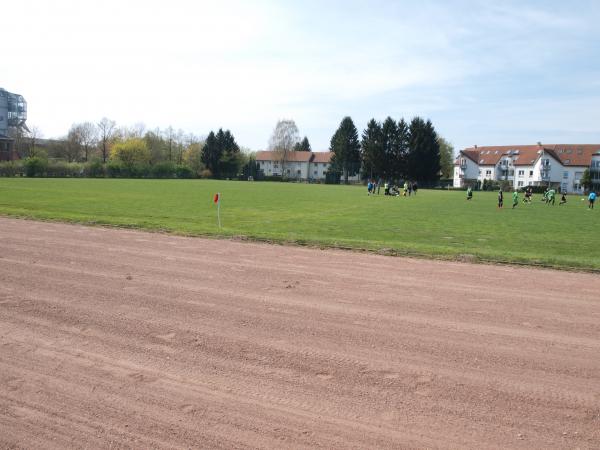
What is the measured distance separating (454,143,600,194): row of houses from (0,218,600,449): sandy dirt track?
110 m

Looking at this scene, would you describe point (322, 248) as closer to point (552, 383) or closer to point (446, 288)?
point (446, 288)

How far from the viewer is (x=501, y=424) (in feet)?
13.7

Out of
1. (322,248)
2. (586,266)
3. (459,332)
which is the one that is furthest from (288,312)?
(586,266)

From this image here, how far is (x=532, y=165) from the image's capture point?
389 feet

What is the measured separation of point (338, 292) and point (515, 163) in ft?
419

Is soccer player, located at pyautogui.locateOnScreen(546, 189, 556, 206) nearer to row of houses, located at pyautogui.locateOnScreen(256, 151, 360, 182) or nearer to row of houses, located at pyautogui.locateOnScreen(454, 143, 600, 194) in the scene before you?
row of houses, located at pyautogui.locateOnScreen(454, 143, 600, 194)

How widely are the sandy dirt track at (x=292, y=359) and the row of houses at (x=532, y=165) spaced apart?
10967 cm

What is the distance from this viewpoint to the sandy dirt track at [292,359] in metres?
4.08

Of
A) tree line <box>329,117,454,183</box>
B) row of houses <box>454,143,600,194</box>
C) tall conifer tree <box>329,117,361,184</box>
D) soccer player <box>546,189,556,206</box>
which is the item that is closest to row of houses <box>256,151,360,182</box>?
tall conifer tree <box>329,117,361,184</box>

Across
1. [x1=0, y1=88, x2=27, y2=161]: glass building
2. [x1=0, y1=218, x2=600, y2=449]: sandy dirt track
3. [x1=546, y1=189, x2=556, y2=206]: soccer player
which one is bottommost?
[x1=0, y1=218, x2=600, y2=449]: sandy dirt track

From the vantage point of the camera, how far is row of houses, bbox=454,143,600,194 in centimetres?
11344

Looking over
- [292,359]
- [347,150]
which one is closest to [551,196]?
[292,359]

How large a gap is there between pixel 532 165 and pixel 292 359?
12779 centimetres

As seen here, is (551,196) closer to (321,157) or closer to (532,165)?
(532,165)
